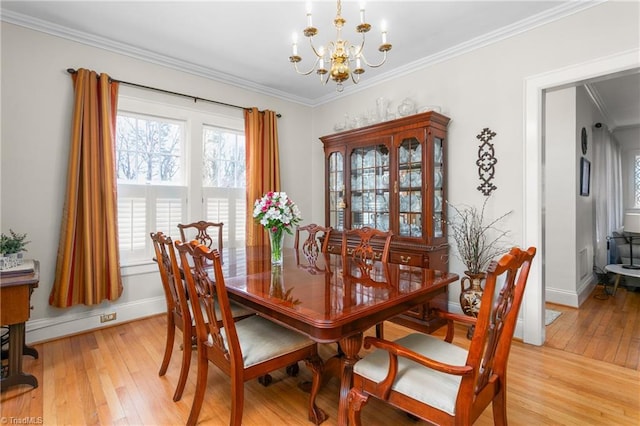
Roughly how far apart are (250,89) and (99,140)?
1.91 metres

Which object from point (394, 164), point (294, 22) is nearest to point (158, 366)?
point (394, 164)

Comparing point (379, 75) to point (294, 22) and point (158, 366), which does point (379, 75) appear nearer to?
point (294, 22)

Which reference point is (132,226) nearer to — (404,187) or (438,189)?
(404,187)

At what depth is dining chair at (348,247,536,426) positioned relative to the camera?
1.11m

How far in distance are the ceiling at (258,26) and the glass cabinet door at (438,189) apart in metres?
1.00

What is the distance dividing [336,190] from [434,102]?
1548 millimetres

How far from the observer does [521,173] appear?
2.84 metres

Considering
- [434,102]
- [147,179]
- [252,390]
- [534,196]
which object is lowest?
[252,390]

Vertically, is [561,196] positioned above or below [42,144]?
below

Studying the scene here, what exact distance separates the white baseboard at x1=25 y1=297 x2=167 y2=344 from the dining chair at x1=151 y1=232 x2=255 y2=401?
4.18 ft

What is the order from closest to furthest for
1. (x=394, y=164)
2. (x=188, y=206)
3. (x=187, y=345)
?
1. (x=187, y=345)
2. (x=394, y=164)
3. (x=188, y=206)

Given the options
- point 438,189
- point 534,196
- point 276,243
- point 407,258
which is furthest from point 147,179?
point 534,196

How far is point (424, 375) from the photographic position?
1.34m

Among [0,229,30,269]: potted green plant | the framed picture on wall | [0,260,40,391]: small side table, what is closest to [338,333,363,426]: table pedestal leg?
[0,260,40,391]: small side table
